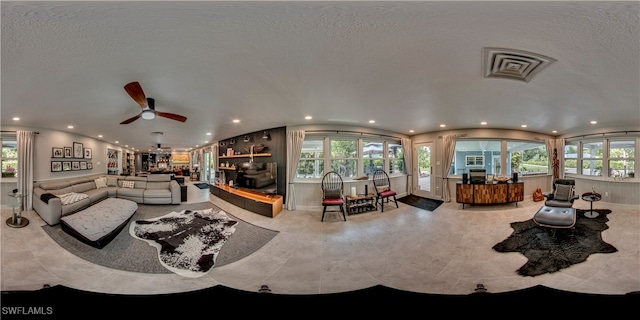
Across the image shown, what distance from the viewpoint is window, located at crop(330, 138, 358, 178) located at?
4.18 metres

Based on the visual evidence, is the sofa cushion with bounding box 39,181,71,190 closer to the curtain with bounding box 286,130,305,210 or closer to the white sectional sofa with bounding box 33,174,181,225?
the white sectional sofa with bounding box 33,174,181,225

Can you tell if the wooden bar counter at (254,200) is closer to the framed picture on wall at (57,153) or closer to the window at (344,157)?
the window at (344,157)

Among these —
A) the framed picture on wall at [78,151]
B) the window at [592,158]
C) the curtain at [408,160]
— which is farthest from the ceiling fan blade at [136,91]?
the window at [592,158]

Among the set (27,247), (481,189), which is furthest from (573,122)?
(27,247)

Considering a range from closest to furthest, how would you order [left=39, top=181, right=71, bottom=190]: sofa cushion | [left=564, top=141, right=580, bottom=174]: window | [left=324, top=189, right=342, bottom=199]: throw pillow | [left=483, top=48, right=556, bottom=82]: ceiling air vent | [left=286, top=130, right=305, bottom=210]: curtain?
[left=483, top=48, right=556, bottom=82]: ceiling air vent, [left=324, top=189, right=342, bottom=199]: throw pillow, [left=286, top=130, right=305, bottom=210]: curtain, [left=39, top=181, right=71, bottom=190]: sofa cushion, [left=564, top=141, right=580, bottom=174]: window

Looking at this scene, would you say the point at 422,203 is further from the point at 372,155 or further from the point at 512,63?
the point at 512,63

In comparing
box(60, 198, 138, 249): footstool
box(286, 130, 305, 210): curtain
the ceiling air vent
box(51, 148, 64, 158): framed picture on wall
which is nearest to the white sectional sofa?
box(51, 148, 64, 158): framed picture on wall

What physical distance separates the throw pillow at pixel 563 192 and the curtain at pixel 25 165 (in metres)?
9.38

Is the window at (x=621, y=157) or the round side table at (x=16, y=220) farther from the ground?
the window at (x=621, y=157)

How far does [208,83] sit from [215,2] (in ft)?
3.54

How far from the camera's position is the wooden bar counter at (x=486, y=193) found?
3943mm

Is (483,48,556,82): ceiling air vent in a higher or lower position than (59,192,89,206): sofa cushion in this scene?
higher

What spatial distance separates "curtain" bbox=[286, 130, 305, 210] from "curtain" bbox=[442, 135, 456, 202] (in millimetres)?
3262

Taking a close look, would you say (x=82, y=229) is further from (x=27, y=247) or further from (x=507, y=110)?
(x=507, y=110)
